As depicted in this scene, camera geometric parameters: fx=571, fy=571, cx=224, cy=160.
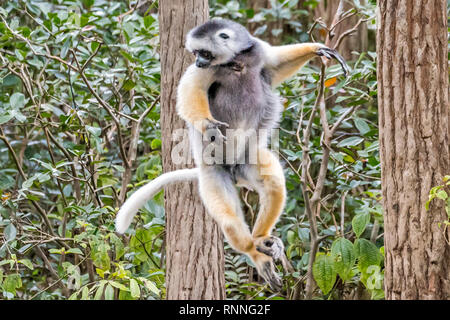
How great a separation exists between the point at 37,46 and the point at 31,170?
5.07 feet

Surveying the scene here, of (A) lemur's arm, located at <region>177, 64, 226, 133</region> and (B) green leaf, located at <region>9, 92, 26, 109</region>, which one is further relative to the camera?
(B) green leaf, located at <region>9, 92, 26, 109</region>

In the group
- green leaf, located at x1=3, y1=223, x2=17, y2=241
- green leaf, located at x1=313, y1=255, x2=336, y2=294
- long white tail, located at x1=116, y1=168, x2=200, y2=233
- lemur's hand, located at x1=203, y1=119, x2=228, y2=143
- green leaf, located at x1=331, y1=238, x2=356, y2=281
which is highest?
lemur's hand, located at x1=203, y1=119, x2=228, y2=143

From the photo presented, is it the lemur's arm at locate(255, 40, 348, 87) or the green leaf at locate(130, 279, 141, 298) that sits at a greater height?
the lemur's arm at locate(255, 40, 348, 87)

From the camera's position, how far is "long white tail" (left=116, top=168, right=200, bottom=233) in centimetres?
390

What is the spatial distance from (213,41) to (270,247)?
1.34m

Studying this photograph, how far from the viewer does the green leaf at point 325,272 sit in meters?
4.32

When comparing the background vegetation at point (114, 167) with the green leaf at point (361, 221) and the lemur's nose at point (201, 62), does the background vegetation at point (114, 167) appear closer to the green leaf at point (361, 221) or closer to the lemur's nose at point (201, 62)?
the green leaf at point (361, 221)

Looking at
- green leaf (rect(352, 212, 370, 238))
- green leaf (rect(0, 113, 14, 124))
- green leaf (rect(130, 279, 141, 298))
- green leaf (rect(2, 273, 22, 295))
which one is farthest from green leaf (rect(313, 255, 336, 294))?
green leaf (rect(0, 113, 14, 124))

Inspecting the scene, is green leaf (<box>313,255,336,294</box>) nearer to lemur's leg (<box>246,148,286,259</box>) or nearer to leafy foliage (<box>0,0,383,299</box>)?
leafy foliage (<box>0,0,383,299</box>)

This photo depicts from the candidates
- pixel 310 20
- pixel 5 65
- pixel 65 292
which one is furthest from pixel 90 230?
pixel 310 20

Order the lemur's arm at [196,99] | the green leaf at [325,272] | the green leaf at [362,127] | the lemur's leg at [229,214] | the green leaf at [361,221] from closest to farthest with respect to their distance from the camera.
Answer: the lemur's arm at [196,99] → the lemur's leg at [229,214] → the green leaf at [361,221] → the green leaf at [325,272] → the green leaf at [362,127]

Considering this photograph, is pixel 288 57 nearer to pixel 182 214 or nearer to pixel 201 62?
pixel 201 62

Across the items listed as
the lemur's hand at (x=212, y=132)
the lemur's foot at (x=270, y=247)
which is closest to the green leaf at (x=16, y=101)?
the lemur's hand at (x=212, y=132)

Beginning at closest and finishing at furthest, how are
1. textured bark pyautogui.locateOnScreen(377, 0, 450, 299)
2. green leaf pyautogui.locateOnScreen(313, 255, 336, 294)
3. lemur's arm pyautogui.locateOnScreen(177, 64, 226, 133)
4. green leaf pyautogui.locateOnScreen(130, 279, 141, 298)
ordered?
textured bark pyautogui.locateOnScreen(377, 0, 450, 299)
lemur's arm pyautogui.locateOnScreen(177, 64, 226, 133)
green leaf pyautogui.locateOnScreen(130, 279, 141, 298)
green leaf pyautogui.locateOnScreen(313, 255, 336, 294)
